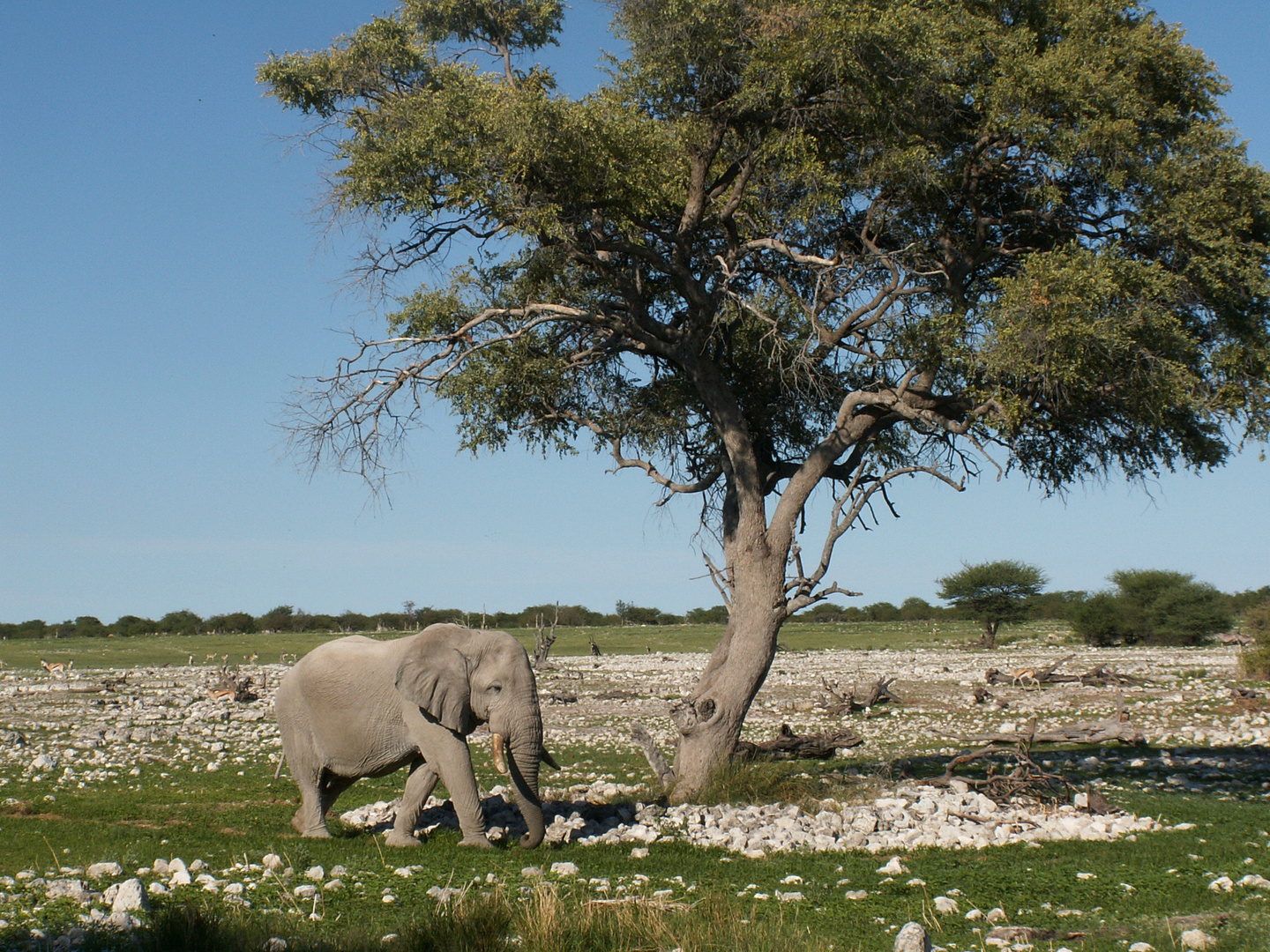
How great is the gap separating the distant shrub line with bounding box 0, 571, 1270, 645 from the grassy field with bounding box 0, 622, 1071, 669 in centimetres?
315

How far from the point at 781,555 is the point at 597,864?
6000 millimetres

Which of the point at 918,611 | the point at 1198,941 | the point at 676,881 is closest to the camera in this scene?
the point at 1198,941

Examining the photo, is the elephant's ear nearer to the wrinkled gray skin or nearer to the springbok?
the wrinkled gray skin

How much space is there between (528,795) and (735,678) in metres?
4.15

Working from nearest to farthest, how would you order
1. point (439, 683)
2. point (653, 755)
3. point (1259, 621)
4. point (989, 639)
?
point (439, 683), point (653, 755), point (1259, 621), point (989, 639)

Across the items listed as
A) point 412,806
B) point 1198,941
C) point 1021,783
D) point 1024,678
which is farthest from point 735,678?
point 1024,678

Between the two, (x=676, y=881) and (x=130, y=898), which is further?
(x=676, y=881)

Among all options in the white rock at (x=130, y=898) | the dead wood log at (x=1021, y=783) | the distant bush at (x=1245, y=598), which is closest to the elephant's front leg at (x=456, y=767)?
the white rock at (x=130, y=898)

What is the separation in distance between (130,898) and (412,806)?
4650mm

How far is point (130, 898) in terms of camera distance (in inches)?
330

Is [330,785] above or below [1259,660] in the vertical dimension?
above

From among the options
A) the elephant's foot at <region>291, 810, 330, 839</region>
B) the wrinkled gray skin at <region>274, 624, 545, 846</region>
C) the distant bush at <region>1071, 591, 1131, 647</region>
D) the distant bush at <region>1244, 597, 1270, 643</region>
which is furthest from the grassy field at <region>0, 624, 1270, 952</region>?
the distant bush at <region>1071, 591, 1131, 647</region>

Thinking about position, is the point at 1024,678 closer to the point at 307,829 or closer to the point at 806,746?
the point at 806,746

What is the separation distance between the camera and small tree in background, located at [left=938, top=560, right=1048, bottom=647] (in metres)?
74.7
